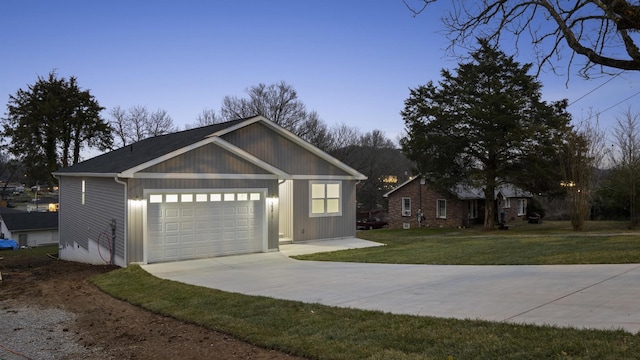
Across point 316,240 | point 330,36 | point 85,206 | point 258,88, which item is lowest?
point 316,240

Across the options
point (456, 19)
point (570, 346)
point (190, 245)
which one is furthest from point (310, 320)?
point (190, 245)

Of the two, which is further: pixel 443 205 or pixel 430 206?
pixel 430 206

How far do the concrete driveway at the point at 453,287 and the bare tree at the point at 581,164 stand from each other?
16.1 meters

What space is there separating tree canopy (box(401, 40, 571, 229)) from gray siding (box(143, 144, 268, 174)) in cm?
1578

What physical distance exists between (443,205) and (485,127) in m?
9.20

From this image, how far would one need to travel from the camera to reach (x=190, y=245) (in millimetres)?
13812

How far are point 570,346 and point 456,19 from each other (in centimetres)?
508

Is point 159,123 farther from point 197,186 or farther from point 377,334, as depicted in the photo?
point 377,334

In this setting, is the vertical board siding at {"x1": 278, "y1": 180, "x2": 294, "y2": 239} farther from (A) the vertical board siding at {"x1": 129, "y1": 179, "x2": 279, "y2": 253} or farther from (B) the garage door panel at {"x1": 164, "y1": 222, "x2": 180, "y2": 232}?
(B) the garage door panel at {"x1": 164, "y1": 222, "x2": 180, "y2": 232}

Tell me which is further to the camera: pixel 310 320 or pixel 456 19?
pixel 456 19

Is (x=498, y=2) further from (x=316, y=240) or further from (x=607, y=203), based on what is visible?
(x=607, y=203)

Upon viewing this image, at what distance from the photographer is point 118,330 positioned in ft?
22.6

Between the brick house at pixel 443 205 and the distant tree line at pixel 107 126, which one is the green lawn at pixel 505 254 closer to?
the brick house at pixel 443 205

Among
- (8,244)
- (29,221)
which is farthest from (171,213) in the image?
(29,221)
